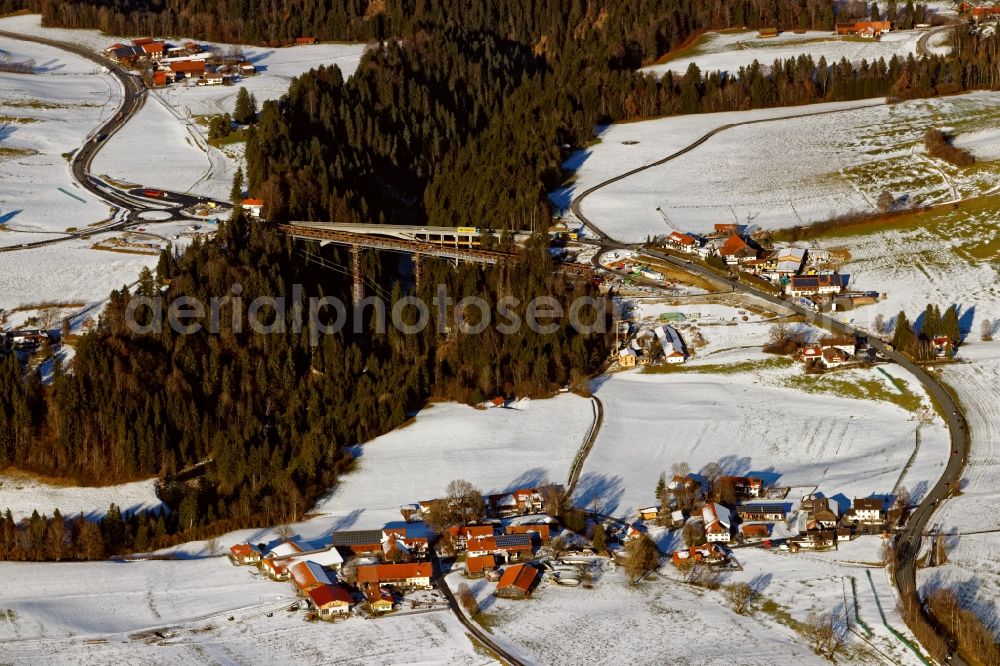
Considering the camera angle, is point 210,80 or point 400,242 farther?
point 210,80

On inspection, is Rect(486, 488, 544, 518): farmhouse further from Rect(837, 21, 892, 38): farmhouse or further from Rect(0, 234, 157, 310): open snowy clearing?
Rect(837, 21, 892, 38): farmhouse

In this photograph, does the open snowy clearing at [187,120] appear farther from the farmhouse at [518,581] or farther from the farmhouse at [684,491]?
the farmhouse at [518,581]

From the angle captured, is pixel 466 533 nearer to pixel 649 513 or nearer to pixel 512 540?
pixel 512 540

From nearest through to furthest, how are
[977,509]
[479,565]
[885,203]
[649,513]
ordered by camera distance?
[479,565] → [977,509] → [649,513] → [885,203]

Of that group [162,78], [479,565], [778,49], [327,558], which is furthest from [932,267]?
[162,78]

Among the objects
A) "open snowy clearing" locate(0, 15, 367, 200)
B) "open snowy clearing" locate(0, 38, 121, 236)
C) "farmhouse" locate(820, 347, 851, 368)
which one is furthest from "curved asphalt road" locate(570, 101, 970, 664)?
"open snowy clearing" locate(0, 38, 121, 236)

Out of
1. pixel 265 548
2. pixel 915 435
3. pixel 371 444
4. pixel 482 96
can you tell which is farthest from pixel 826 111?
pixel 265 548

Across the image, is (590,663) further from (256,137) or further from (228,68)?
(228,68)
